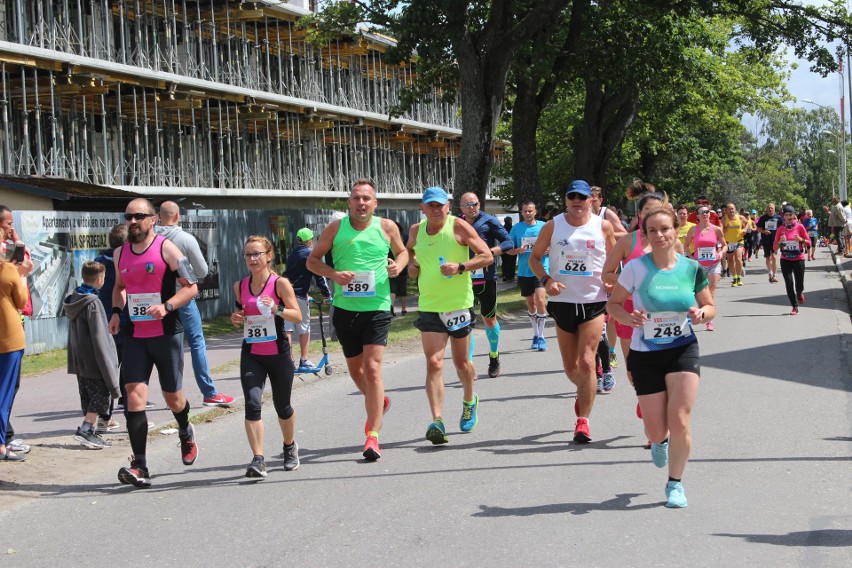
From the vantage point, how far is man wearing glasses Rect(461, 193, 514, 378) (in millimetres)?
11102

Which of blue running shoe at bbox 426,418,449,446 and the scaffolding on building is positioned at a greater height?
the scaffolding on building

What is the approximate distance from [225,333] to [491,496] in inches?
582

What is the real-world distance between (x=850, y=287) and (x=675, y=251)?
725 inches

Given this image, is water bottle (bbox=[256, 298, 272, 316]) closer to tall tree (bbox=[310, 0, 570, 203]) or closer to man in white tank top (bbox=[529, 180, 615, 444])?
man in white tank top (bbox=[529, 180, 615, 444])

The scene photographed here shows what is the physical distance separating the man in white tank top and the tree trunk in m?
26.7

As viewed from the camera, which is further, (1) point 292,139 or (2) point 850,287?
(1) point 292,139

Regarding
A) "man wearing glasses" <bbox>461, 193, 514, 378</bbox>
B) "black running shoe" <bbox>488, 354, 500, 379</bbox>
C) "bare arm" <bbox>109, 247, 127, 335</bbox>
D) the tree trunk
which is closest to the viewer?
"bare arm" <bbox>109, 247, 127, 335</bbox>

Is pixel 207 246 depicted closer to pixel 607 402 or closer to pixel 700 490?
pixel 607 402

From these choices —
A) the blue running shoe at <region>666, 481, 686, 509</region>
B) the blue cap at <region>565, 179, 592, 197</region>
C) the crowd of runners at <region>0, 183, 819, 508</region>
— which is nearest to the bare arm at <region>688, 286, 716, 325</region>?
the crowd of runners at <region>0, 183, 819, 508</region>

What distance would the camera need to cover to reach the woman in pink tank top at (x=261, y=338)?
7645 millimetres

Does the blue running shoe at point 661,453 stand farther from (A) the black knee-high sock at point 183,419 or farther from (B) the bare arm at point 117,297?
(B) the bare arm at point 117,297

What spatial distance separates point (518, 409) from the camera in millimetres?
10109

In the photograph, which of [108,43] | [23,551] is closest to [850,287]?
[23,551]

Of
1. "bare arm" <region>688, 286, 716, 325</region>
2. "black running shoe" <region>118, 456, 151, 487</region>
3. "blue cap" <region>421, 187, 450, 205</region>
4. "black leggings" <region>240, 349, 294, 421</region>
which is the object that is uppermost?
"blue cap" <region>421, 187, 450, 205</region>
